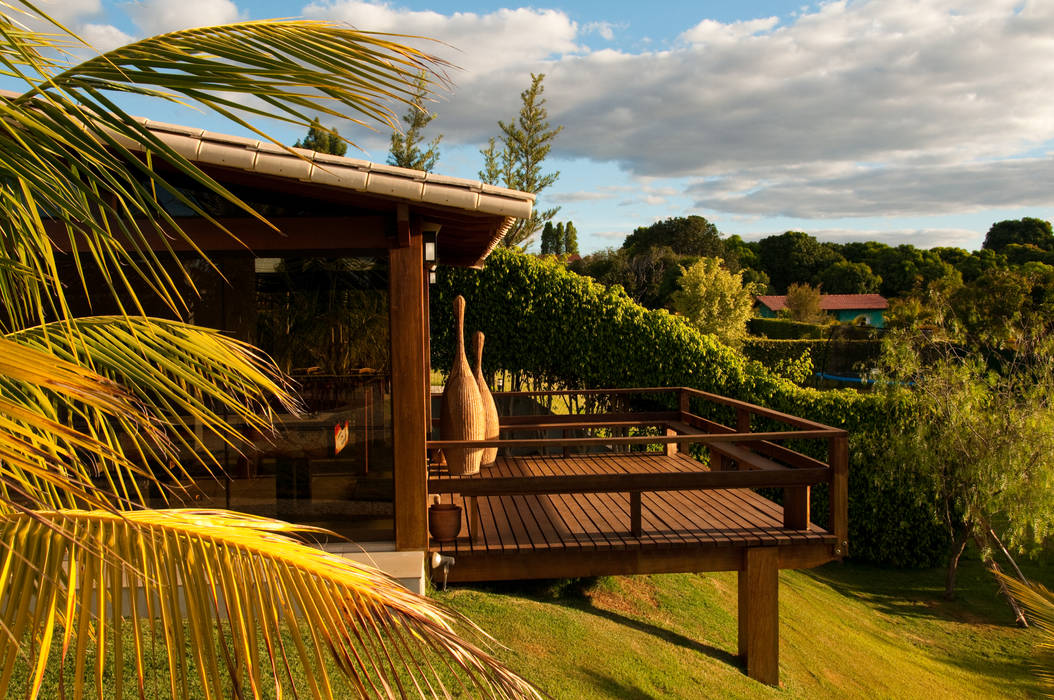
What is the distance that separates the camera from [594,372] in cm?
1164

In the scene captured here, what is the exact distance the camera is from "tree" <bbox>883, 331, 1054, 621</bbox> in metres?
10.5

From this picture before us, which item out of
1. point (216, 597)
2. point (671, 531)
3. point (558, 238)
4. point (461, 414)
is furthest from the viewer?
point (558, 238)

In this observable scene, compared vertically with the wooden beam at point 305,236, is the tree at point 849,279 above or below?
above

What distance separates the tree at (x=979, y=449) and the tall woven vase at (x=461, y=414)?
7.08 meters

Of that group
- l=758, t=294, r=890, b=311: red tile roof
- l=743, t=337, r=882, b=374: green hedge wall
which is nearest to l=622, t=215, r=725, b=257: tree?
l=758, t=294, r=890, b=311: red tile roof

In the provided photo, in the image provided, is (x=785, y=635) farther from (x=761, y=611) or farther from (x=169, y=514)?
(x=169, y=514)

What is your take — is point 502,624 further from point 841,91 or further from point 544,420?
point 841,91

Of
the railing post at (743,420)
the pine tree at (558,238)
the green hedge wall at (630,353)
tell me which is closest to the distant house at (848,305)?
the pine tree at (558,238)

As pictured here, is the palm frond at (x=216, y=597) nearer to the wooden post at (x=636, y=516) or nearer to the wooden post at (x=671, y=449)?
the wooden post at (x=636, y=516)

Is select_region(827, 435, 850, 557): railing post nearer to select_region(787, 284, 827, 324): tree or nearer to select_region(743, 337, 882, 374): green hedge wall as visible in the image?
select_region(743, 337, 882, 374): green hedge wall

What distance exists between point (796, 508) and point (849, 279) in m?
67.9

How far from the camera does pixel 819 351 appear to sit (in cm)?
2925

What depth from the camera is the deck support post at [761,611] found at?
5934 millimetres

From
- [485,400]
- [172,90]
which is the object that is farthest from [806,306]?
[172,90]
